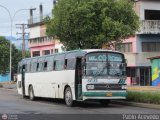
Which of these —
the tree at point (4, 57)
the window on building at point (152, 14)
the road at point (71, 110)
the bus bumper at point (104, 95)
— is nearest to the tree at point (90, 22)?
the road at point (71, 110)

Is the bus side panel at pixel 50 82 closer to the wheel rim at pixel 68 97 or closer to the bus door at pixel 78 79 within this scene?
the bus door at pixel 78 79

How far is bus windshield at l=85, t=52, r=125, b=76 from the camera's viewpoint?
24.2 m

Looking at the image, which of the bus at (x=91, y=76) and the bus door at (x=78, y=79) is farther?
the bus door at (x=78, y=79)

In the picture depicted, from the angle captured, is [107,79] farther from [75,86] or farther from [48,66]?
[48,66]

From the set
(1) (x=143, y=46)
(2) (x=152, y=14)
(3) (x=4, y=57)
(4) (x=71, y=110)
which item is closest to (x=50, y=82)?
(4) (x=71, y=110)

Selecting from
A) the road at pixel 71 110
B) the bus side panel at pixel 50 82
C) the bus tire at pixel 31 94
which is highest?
the bus side panel at pixel 50 82

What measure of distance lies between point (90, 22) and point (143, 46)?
28978mm

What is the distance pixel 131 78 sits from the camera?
6031cm

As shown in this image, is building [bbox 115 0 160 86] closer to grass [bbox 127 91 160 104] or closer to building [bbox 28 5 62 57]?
building [bbox 28 5 62 57]

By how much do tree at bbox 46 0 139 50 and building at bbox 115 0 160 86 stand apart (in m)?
25.2

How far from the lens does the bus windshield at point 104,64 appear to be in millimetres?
24234

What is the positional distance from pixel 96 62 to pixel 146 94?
302 centimetres

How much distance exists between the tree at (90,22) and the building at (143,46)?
991 inches

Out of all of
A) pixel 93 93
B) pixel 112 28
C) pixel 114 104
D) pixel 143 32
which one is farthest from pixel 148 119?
pixel 143 32
